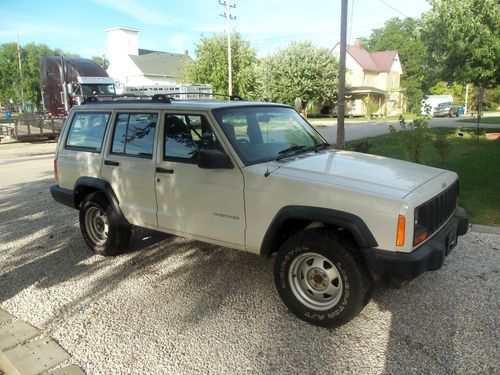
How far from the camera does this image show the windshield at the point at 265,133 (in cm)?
398

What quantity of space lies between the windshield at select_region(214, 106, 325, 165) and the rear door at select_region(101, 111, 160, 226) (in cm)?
87

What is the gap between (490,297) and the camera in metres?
3.93

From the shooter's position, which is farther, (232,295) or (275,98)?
(275,98)

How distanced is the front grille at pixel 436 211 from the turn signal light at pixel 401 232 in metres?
0.15

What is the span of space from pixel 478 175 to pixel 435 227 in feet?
22.9

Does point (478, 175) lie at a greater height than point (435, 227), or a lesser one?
lesser

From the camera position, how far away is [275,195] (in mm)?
3586

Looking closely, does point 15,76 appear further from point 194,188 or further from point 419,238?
point 419,238

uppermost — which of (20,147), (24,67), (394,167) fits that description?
(24,67)

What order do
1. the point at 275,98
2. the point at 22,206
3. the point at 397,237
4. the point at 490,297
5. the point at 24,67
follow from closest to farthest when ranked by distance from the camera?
the point at 397,237
the point at 490,297
the point at 22,206
the point at 275,98
the point at 24,67

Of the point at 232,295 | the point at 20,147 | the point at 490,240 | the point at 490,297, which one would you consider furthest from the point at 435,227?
the point at 20,147

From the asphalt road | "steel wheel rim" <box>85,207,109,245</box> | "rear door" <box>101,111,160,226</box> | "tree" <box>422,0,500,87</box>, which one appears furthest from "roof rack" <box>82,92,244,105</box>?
"tree" <box>422,0,500,87</box>

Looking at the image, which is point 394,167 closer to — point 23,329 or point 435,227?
point 435,227

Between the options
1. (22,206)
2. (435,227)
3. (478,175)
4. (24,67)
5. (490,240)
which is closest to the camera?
(435,227)
